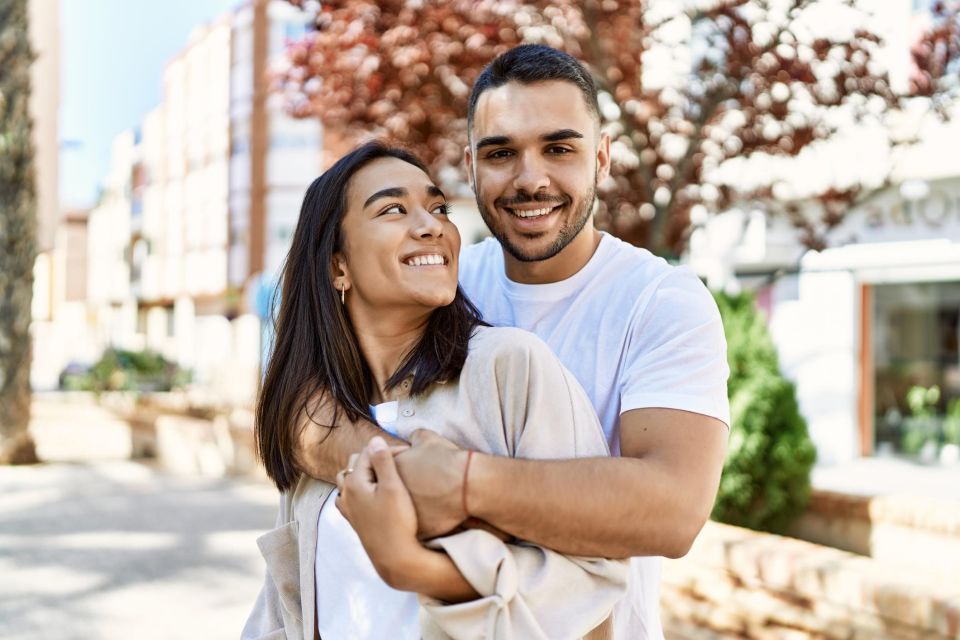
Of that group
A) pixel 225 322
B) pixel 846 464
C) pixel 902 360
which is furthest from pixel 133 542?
pixel 225 322

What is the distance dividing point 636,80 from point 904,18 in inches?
252

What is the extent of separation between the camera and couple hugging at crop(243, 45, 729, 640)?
1761 mm

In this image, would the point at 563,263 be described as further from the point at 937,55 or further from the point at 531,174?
the point at 937,55

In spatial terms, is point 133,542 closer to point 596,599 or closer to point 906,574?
point 906,574

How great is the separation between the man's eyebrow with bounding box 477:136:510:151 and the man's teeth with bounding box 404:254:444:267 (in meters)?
0.35

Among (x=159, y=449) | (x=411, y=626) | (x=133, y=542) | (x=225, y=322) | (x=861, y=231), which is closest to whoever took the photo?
(x=411, y=626)

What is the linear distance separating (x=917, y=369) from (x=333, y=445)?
12.7 metres

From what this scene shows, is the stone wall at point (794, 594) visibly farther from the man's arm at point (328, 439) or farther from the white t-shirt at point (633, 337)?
the man's arm at point (328, 439)

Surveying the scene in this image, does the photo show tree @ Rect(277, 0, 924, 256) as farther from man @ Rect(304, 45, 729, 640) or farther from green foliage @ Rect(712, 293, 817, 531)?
man @ Rect(304, 45, 729, 640)

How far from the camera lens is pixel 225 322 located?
144ft

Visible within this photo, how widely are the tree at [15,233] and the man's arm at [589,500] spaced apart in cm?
1223

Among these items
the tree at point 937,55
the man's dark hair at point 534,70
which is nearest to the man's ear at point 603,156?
the man's dark hair at point 534,70

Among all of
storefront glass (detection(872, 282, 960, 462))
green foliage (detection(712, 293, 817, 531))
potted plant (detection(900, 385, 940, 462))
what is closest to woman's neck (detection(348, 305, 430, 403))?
green foliage (detection(712, 293, 817, 531))

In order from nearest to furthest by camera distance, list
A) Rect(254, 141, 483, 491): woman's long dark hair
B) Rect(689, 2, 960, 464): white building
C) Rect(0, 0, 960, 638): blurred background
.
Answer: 1. Rect(254, 141, 483, 491): woman's long dark hair
2. Rect(0, 0, 960, 638): blurred background
3. Rect(689, 2, 960, 464): white building
